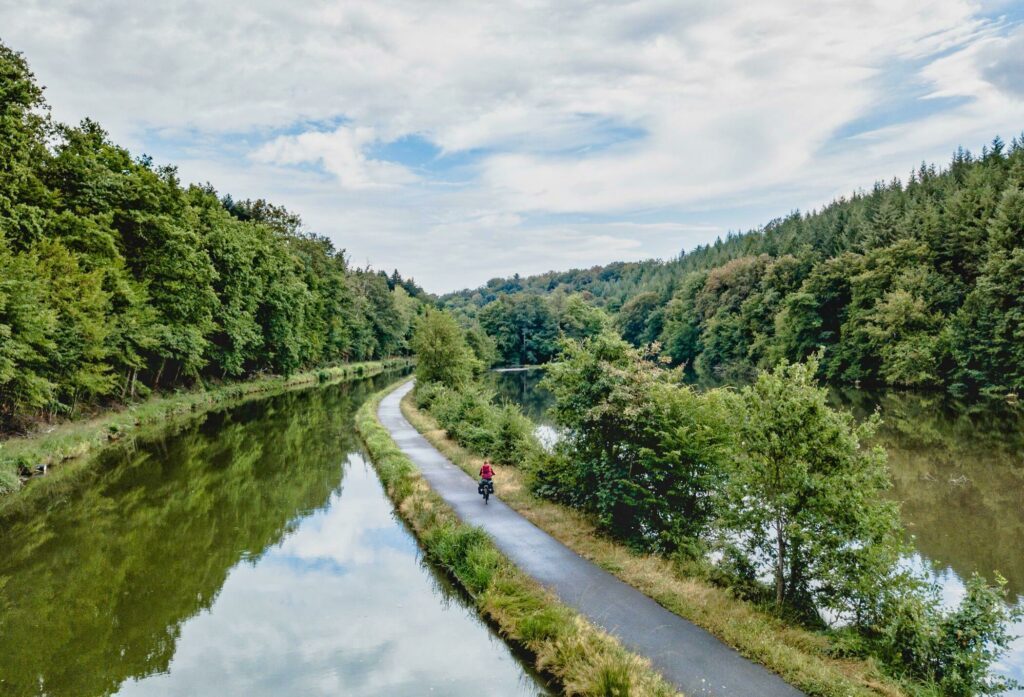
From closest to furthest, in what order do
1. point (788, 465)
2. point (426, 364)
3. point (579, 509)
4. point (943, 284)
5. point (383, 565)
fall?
point (788, 465) < point (383, 565) < point (579, 509) < point (426, 364) < point (943, 284)

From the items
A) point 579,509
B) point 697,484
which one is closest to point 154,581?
point 579,509

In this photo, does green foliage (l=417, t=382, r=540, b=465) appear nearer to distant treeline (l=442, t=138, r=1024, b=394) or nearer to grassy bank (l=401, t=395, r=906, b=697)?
grassy bank (l=401, t=395, r=906, b=697)

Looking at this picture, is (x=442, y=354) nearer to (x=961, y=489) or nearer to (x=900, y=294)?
(x=961, y=489)

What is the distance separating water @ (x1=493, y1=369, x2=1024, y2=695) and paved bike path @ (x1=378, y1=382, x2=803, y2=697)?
14.1 ft

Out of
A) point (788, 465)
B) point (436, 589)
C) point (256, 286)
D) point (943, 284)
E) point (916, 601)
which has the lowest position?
point (436, 589)

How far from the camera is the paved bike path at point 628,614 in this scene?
841cm

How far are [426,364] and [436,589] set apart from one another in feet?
105

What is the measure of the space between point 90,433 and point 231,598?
66.3ft

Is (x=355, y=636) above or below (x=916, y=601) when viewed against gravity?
below

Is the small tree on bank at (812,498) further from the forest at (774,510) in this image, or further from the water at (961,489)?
the water at (961,489)

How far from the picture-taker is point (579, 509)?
16578 millimetres

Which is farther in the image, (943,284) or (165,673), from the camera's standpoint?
(943,284)

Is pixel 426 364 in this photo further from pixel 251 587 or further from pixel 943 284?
pixel 943 284

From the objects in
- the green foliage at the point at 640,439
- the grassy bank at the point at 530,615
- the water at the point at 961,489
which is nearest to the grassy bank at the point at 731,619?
the green foliage at the point at 640,439
